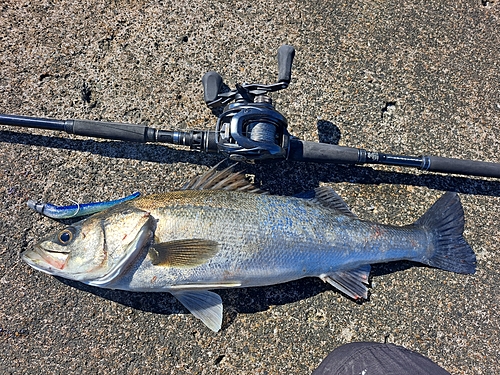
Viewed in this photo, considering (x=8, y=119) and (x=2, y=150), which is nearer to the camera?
(x=8, y=119)

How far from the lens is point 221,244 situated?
6.90 ft

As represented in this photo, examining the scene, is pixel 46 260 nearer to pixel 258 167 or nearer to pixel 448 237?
pixel 258 167

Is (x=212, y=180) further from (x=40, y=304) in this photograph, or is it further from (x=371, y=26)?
(x=371, y=26)

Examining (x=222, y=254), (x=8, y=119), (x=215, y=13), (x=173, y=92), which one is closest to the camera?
(x=222, y=254)

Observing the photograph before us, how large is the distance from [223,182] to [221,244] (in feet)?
1.39

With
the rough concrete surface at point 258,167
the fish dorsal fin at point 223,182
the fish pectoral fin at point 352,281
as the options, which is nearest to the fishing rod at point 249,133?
the fish dorsal fin at point 223,182

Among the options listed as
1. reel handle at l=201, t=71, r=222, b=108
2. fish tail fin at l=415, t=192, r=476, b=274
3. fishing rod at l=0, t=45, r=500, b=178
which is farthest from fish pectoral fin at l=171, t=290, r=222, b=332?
fish tail fin at l=415, t=192, r=476, b=274

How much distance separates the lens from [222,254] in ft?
6.89

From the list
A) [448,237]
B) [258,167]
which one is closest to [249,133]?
[258,167]

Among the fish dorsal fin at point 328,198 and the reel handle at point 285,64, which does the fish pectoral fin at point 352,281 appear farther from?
the reel handle at point 285,64

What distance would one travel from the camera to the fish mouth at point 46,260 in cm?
208

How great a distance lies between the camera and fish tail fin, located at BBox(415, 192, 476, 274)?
7.99ft

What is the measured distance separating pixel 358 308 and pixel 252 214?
0.99m

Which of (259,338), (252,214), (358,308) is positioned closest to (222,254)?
(252,214)
